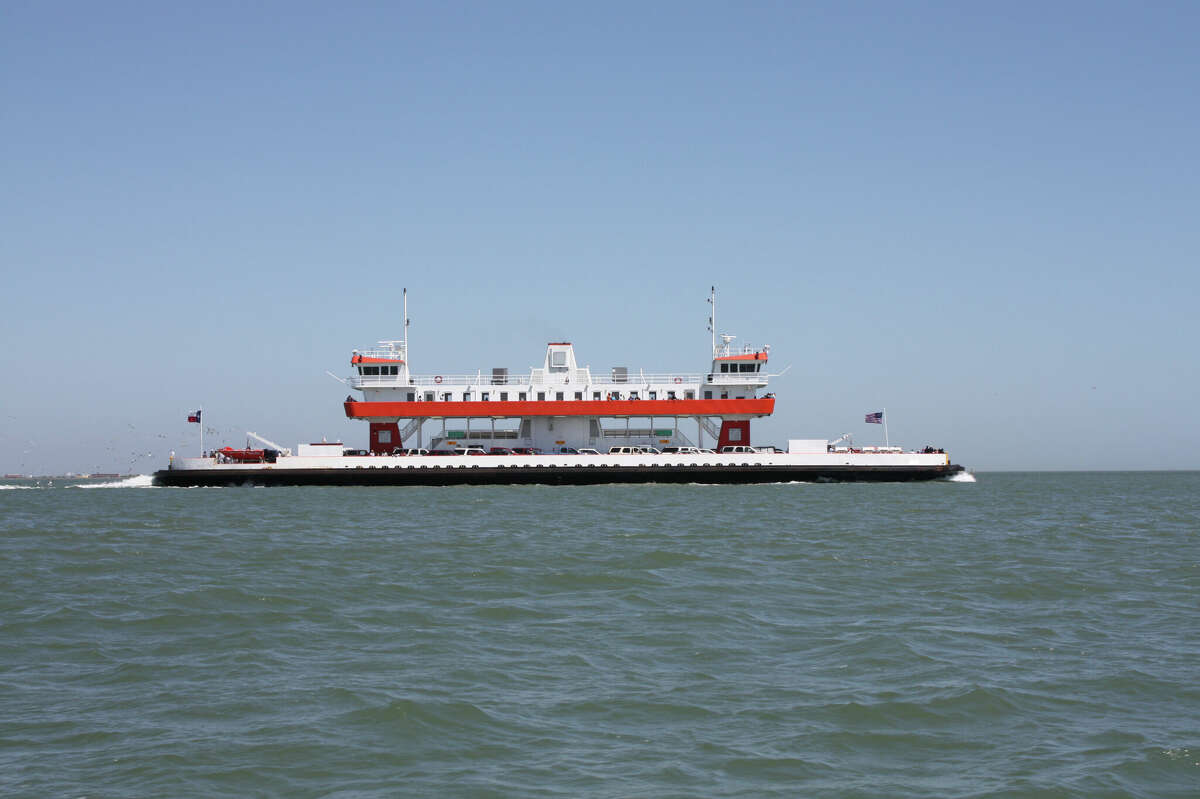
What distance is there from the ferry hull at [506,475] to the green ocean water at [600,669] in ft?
83.8

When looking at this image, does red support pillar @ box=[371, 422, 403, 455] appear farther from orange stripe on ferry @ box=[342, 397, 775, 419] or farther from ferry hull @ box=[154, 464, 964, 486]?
ferry hull @ box=[154, 464, 964, 486]

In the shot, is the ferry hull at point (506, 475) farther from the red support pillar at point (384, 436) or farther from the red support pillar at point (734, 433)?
the red support pillar at point (734, 433)

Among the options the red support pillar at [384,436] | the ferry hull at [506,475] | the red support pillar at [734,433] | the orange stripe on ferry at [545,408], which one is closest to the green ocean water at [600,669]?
the ferry hull at [506,475]

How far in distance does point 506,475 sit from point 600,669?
39454mm

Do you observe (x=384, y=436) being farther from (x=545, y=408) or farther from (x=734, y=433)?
(x=734, y=433)

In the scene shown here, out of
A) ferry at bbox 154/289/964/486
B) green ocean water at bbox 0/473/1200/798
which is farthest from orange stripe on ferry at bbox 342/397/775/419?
green ocean water at bbox 0/473/1200/798

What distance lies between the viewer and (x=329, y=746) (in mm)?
9562

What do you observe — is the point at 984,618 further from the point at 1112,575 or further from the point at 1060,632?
the point at 1112,575

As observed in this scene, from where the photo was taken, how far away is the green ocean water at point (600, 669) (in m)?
8.93

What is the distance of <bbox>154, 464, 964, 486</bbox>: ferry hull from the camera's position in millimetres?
51344

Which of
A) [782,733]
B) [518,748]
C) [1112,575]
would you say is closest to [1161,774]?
[782,733]

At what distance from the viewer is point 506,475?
51.3m

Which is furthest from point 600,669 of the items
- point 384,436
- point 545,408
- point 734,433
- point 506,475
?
point 384,436

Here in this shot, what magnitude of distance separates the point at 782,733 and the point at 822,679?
2098 millimetres
